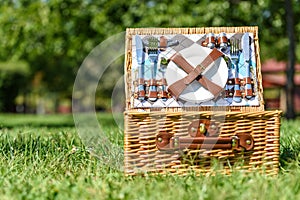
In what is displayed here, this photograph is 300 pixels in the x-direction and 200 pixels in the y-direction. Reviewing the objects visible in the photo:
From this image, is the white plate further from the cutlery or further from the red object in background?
the red object in background

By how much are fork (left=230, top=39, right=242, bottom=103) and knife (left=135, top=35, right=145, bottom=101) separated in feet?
2.11

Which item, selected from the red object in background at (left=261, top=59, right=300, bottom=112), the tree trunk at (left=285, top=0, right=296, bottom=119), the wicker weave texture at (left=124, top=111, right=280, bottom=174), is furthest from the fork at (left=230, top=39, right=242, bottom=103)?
the red object in background at (left=261, top=59, right=300, bottom=112)

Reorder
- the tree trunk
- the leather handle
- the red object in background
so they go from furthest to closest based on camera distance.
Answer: the red object in background, the tree trunk, the leather handle

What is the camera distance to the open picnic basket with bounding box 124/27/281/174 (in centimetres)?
334

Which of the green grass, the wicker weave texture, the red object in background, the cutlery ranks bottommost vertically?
the green grass

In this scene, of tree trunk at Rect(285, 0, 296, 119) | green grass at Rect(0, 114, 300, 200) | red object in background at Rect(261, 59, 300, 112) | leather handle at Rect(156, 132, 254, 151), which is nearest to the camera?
green grass at Rect(0, 114, 300, 200)

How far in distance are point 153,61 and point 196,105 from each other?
1.47 ft

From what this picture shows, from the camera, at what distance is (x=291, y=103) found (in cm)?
1259

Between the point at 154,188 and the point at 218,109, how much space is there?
3.53 feet

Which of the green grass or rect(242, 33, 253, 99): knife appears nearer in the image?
the green grass

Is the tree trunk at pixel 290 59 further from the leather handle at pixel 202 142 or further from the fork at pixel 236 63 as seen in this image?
the leather handle at pixel 202 142

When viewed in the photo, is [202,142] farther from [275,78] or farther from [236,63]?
[275,78]

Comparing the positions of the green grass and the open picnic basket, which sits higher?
the open picnic basket

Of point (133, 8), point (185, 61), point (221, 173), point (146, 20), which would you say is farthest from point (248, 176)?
point (133, 8)
